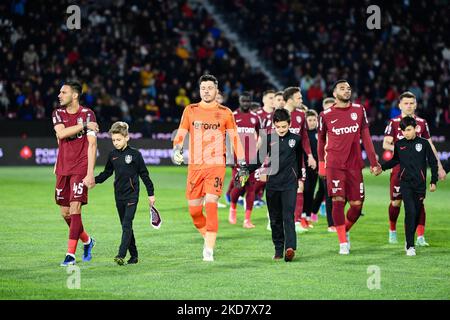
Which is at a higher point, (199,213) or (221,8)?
(221,8)

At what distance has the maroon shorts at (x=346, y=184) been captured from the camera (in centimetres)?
1323

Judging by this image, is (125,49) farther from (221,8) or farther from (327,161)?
(327,161)

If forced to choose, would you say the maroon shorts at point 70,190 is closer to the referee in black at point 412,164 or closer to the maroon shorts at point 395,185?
the referee in black at point 412,164

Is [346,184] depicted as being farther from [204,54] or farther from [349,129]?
[204,54]

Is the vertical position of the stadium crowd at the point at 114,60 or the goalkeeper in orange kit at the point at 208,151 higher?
the stadium crowd at the point at 114,60

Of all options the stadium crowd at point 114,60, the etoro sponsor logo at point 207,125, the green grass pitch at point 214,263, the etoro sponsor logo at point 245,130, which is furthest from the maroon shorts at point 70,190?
the stadium crowd at point 114,60

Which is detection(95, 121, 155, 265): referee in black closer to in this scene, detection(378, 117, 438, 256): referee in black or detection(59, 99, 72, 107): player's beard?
detection(59, 99, 72, 107): player's beard

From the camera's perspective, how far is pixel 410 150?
13695 millimetres

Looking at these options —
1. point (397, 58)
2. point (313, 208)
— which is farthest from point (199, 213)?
point (397, 58)

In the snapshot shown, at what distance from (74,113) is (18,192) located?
11.4 metres

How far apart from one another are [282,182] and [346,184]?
1.12 meters

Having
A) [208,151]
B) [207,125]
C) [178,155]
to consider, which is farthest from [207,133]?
[178,155]

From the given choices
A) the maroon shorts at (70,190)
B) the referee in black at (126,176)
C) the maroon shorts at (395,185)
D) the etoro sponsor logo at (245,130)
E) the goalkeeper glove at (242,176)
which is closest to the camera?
the maroon shorts at (70,190)

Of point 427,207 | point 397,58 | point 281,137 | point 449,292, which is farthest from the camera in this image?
point 397,58
